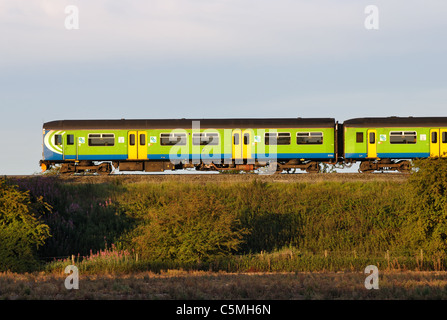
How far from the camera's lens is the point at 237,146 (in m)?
31.2

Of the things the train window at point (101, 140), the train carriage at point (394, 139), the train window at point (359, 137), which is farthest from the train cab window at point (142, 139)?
the train window at point (359, 137)

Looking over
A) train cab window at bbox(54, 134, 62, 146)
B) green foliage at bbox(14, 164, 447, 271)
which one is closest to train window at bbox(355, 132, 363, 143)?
green foliage at bbox(14, 164, 447, 271)

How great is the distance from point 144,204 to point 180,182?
281 centimetres

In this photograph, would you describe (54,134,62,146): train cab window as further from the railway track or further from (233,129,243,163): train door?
(233,129,243,163): train door

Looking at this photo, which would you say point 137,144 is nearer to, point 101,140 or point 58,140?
point 101,140

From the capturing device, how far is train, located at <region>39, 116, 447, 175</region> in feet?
102

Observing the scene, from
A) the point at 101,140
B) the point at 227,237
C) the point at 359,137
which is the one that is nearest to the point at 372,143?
the point at 359,137

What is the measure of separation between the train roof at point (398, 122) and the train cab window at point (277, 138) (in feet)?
11.6

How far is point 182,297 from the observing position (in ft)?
39.2

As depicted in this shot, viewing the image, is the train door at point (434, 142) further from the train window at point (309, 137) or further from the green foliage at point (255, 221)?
the green foliage at point (255, 221)

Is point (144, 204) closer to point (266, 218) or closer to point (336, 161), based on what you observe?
point (266, 218)

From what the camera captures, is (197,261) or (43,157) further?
(43,157)
